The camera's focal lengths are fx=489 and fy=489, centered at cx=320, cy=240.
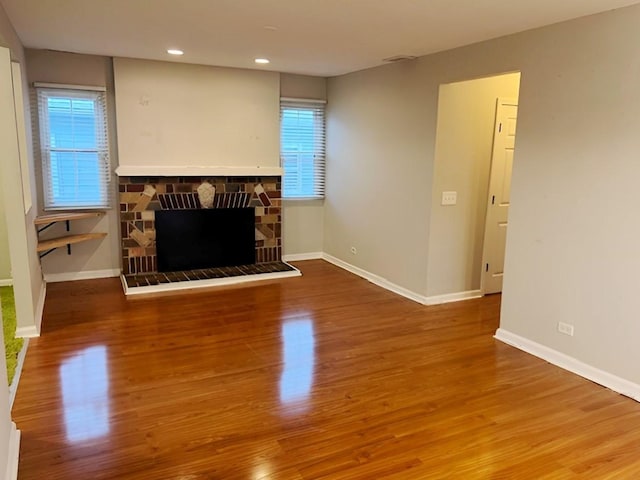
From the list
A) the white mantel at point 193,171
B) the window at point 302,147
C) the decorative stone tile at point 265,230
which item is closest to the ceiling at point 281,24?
the white mantel at point 193,171

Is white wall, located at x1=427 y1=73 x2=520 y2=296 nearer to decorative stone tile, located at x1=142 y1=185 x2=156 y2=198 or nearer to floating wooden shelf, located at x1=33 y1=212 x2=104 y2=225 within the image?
decorative stone tile, located at x1=142 y1=185 x2=156 y2=198

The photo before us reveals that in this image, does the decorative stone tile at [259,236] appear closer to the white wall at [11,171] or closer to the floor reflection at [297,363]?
the floor reflection at [297,363]

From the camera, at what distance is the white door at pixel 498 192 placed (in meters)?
4.91

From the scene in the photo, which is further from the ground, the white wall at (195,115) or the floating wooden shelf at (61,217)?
the white wall at (195,115)

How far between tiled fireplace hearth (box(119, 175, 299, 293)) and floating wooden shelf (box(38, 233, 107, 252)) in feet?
1.05

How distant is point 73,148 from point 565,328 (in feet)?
16.9

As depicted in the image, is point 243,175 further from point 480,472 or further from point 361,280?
point 480,472

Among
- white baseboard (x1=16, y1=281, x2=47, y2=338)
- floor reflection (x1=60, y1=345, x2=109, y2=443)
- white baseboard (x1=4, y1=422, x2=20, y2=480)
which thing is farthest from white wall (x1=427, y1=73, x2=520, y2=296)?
white baseboard (x1=4, y1=422, x2=20, y2=480)

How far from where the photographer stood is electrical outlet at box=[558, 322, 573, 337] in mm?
3525

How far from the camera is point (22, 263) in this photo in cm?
383

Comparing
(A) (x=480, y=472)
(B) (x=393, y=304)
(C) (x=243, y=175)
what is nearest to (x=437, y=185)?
(B) (x=393, y=304)

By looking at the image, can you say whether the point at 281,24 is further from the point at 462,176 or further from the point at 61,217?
the point at 61,217

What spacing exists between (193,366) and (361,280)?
280 centimetres

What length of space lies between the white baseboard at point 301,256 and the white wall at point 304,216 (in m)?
0.03
